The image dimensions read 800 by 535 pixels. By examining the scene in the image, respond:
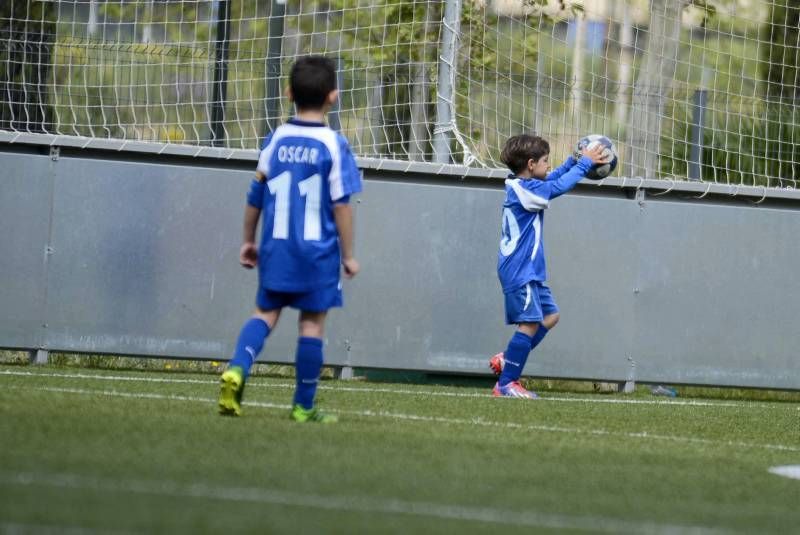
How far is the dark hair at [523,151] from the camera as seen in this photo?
28.7ft

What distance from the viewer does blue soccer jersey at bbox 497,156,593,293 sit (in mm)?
8633

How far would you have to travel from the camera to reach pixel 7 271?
923 centimetres

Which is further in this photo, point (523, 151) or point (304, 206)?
point (523, 151)

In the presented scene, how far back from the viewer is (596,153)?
8.71m

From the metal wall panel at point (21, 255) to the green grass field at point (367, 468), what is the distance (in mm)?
1659

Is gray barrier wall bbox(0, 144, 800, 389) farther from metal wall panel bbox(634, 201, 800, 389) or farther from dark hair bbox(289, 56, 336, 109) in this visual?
dark hair bbox(289, 56, 336, 109)

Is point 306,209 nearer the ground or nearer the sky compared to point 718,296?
nearer the sky

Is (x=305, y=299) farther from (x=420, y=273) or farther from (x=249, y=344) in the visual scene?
(x=420, y=273)

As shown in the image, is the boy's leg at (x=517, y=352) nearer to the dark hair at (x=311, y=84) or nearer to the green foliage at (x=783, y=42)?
the dark hair at (x=311, y=84)

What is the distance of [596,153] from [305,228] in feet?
9.94

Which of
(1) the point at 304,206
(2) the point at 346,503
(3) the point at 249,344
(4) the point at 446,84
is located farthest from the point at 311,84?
(4) the point at 446,84

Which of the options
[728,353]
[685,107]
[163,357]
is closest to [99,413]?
[163,357]

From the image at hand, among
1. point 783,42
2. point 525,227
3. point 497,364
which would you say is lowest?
point 497,364

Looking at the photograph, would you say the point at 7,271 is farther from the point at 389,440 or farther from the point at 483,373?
the point at 389,440
